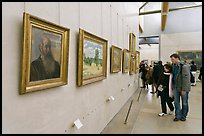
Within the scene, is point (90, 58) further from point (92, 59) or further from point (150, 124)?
point (150, 124)

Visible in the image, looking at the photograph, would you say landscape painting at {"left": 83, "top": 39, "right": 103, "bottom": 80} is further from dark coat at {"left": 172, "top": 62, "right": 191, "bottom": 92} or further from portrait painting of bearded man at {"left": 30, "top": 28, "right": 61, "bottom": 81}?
dark coat at {"left": 172, "top": 62, "right": 191, "bottom": 92}

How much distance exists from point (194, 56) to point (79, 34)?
13.5 meters

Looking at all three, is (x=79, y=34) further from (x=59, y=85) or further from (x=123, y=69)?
(x=123, y=69)

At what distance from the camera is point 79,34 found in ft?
7.64

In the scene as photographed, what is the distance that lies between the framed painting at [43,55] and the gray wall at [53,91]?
0.06 m

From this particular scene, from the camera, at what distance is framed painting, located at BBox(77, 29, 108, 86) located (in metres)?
2.37

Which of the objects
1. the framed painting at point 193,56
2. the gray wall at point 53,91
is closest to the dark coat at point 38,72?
the gray wall at point 53,91

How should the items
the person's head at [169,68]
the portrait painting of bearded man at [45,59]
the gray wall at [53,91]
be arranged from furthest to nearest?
the person's head at [169,68]
the portrait painting of bearded man at [45,59]
the gray wall at [53,91]

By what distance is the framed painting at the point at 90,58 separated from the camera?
7.76 feet

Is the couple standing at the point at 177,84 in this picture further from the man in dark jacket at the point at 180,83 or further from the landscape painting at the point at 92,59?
the landscape painting at the point at 92,59

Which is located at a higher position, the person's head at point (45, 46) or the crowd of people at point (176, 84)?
the person's head at point (45, 46)

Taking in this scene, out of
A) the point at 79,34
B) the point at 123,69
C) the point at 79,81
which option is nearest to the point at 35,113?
the point at 79,81

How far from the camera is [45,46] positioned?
5.49 feet

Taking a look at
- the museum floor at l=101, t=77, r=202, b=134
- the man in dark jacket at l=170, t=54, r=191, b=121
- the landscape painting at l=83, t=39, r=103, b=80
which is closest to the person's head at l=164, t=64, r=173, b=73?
the man in dark jacket at l=170, t=54, r=191, b=121
